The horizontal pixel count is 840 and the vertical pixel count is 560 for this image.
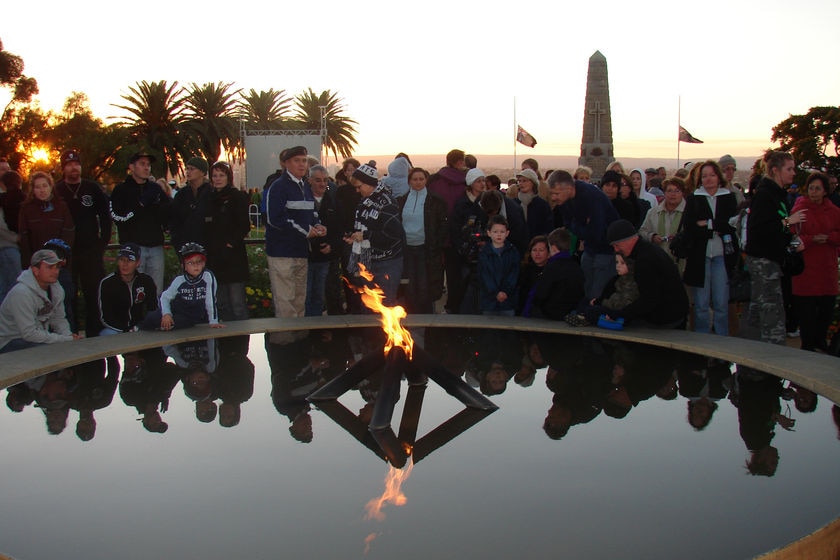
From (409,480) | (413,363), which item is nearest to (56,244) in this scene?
(413,363)

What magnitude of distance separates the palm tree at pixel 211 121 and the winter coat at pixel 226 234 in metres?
52.2

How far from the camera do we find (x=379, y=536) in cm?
345

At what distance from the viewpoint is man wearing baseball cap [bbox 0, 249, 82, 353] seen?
7.30m

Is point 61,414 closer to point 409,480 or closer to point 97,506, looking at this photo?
point 97,506

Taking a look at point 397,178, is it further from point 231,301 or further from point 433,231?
point 231,301

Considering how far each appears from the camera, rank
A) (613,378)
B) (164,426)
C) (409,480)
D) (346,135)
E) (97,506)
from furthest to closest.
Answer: (346,135) → (613,378) → (164,426) → (409,480) → (97,506)

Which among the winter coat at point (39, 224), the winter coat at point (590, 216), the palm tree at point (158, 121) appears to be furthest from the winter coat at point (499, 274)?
the palm tree at point (158, 121)

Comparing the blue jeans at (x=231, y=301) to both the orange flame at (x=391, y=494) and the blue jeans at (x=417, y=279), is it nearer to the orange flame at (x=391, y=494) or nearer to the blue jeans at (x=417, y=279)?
the blue jeans at (x=417, y=279)

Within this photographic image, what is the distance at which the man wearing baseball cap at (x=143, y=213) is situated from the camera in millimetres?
9531

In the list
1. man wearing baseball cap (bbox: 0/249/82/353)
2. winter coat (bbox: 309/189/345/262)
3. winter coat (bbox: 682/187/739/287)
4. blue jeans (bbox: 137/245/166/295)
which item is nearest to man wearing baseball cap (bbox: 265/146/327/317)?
winter coat (bbox: 309/189/345/262)

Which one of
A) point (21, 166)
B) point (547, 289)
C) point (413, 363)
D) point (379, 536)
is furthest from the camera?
point (21, 166)

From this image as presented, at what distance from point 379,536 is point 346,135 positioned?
78.7m

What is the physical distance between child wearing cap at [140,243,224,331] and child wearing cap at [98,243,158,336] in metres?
0.34

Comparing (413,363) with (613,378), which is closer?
(413,363)
